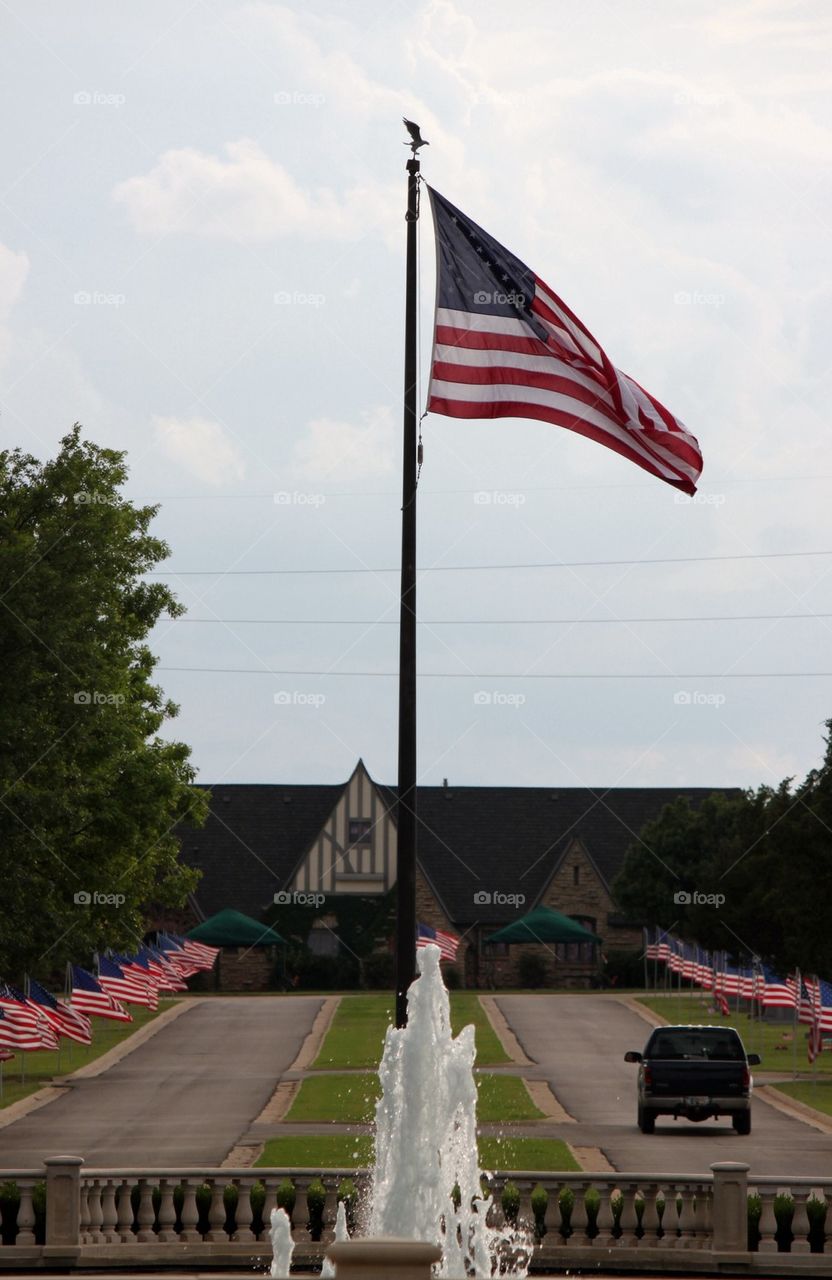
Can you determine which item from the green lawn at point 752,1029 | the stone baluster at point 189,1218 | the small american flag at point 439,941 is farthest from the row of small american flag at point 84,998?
the stone baluster at point 189,1218

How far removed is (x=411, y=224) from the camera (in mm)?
18078

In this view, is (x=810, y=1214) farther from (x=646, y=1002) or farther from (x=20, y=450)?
(x=646, y=1002)

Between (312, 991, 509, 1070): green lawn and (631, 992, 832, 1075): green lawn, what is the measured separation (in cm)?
480

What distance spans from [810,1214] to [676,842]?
2583 inches

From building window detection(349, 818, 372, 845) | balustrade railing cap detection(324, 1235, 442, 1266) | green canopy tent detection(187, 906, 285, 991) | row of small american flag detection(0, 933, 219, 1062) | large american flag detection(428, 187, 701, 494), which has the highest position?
building window detection(349, 818, 372, 845)

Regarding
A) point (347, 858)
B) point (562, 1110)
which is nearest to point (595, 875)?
point (347, 858)

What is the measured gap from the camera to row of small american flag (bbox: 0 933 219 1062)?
34.2 metres

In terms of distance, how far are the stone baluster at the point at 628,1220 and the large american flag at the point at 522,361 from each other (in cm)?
675

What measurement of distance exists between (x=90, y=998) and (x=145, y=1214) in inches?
954

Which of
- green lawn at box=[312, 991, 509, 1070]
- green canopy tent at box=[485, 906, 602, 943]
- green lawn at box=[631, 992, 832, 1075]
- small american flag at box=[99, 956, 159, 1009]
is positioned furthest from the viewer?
green canopy tent at box=[485, 906, 602, 943]

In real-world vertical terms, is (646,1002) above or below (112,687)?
below

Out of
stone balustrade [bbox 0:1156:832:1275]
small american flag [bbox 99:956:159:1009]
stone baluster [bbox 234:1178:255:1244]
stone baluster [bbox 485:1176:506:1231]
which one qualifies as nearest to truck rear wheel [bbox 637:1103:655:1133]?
stone balustrade [bbox 0:1156:832:1275]

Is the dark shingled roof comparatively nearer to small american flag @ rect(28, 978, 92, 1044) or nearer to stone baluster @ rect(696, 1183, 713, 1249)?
small american flag @ rect(28, 978, 92, 1044)

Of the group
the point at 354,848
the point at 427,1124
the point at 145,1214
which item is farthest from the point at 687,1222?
the point at 354,848
